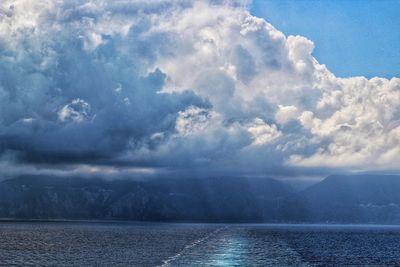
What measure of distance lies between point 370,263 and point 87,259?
76.6 metres

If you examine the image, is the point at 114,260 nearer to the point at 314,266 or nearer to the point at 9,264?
the point at 9,264

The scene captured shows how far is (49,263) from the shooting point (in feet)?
453

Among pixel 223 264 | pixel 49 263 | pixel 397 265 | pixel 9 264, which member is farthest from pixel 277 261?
pixel 9 264

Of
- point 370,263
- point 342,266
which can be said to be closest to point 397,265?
point 370,263

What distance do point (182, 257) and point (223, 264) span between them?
23059 millimetres

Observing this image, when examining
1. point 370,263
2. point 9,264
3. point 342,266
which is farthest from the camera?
point 370,263

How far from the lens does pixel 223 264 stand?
137 m

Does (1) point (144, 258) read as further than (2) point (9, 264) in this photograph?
Yes

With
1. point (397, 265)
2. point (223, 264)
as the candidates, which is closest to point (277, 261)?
point (223, 264)

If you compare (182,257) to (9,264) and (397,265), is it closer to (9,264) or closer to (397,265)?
(9,264)

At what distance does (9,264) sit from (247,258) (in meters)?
62.5

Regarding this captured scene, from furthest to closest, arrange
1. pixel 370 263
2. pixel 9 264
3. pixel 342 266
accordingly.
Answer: pixel 370 263 < pixel 342 266 < pixel 9 264

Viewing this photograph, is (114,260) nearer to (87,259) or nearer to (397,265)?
(87,259)

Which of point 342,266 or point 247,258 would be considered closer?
point 342,266
